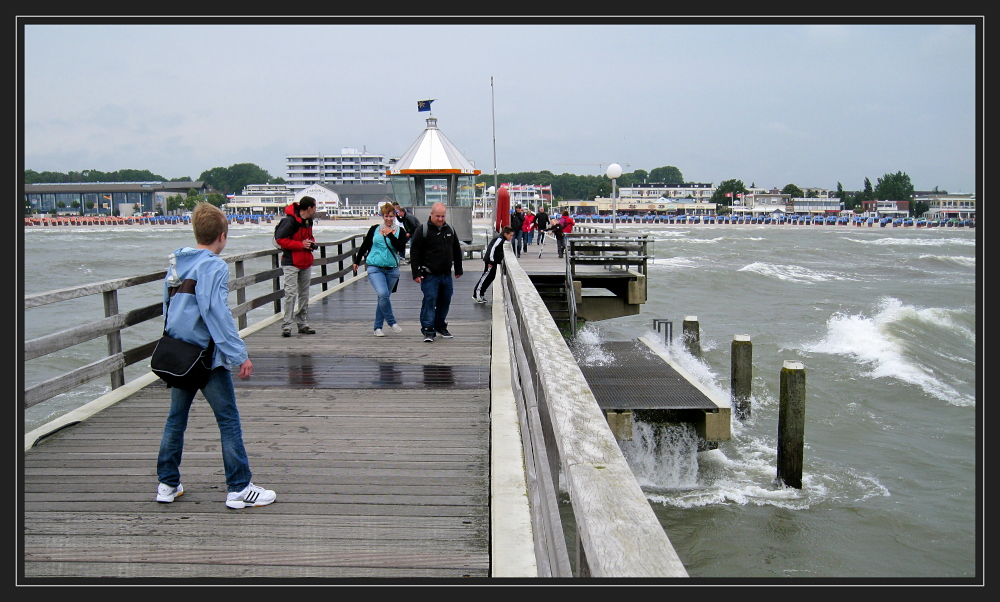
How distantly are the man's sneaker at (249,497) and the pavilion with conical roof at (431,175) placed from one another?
1586 cm

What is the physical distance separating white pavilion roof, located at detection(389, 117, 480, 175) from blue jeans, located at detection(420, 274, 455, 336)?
10999 millimetres

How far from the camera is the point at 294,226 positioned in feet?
28.9

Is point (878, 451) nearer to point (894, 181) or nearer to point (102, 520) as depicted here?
point (102, 520)

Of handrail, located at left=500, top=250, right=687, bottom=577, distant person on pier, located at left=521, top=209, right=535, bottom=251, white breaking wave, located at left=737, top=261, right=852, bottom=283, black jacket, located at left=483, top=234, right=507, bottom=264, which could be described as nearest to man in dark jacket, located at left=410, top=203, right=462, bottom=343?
black jacket, located at left=483, top=234, right=507, bottom=264

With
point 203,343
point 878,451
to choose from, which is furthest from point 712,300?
point 203,343

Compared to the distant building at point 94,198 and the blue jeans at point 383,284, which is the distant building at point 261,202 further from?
the blue jeans at point 383,284

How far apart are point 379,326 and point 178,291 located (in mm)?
5748

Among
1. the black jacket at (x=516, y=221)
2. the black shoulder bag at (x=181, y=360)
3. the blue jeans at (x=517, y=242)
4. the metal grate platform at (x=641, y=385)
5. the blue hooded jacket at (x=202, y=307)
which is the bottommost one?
the metal grate platform at (x=641, y=385)

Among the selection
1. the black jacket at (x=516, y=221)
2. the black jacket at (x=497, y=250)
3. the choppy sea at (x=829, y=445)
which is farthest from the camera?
the black jacket at (x=516, y=221)

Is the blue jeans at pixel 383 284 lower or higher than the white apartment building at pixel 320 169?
lower

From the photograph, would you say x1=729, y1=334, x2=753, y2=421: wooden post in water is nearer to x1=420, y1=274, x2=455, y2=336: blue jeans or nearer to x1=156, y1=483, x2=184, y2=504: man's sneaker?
x1=420, y1=274, x2=455, y2=336: blue jeans

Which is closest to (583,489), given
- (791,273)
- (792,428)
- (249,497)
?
(249,497)

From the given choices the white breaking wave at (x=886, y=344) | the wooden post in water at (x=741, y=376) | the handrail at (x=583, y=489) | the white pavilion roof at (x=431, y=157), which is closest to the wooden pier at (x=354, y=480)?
the handrail at (x=583, y=489)

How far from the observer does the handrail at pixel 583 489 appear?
1.73m
